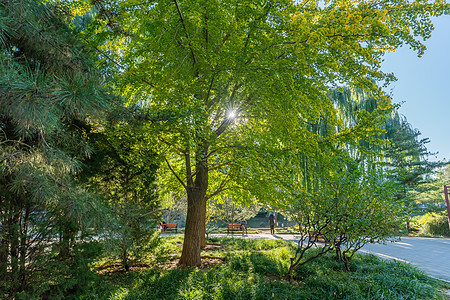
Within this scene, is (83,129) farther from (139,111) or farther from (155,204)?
(155,204)

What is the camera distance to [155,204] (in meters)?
6.22

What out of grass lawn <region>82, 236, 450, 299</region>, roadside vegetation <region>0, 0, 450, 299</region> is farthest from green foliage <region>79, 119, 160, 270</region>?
grass lawn <region>82, 236, 450, 299</region>

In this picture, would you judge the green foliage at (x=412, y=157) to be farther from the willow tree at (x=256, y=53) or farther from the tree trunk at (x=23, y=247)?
the tree trunk at (x=23, y=247)

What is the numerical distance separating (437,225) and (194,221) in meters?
18.2

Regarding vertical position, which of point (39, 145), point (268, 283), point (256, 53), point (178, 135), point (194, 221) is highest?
point (256, 53)

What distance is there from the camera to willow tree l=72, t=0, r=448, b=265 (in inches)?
153

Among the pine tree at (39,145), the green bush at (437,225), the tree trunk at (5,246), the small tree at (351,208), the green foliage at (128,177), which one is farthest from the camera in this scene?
the green bush at (437,225)

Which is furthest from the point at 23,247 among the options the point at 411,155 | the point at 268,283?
the point at 411,155

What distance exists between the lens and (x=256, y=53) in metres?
4.14

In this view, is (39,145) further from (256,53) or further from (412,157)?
(412,157)

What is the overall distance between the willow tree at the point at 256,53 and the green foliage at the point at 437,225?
54.2 ft

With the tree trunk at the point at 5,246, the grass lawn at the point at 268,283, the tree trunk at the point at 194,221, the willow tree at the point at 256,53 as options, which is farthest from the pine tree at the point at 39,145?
the tree trunk at the point at 194,221

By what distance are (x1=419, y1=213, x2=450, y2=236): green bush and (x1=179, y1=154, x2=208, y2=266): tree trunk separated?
16.7 m

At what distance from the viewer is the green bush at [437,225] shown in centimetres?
1598
